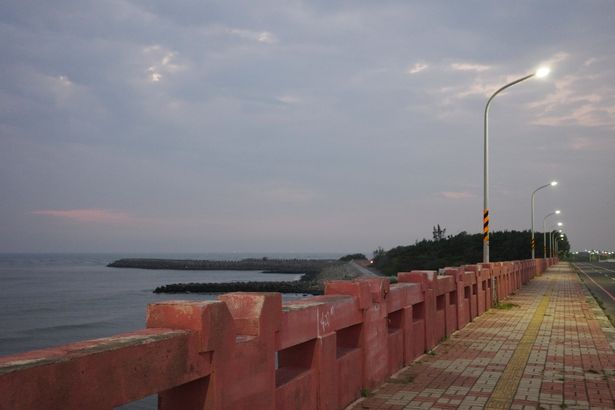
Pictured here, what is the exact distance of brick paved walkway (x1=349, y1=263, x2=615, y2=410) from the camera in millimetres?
6965

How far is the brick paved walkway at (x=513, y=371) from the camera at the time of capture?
274 inches

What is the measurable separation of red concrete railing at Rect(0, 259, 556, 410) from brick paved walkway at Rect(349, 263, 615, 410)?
47 cm

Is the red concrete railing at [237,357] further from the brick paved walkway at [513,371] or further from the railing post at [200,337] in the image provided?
the brick paved walkway at [513,371]

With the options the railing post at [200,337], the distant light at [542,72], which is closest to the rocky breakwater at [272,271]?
the distant light at [542,72]

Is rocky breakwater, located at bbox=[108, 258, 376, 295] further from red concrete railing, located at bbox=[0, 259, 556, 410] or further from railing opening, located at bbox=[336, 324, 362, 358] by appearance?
railing opening, located at bbox=[336, 324, 362, 358]

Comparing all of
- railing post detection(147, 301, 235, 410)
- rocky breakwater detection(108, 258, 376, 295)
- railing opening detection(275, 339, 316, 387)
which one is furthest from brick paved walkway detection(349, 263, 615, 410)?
rocky breakwater detection(108, 258, 376, 295)

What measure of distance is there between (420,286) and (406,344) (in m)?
1.32

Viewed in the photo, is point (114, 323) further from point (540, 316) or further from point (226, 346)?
point (226, 346)

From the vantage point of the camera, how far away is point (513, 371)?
867 centimetres

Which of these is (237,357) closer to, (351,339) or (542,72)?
(351,339)

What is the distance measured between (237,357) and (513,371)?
5.76 m

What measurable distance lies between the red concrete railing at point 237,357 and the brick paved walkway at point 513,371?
0.47 metres

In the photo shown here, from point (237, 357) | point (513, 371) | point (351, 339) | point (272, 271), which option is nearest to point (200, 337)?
point (237, 357)

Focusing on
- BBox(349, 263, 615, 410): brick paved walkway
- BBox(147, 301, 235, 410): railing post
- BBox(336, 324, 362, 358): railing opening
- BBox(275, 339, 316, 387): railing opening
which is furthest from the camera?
BBox(336, 324, 362, 358): railing opening
